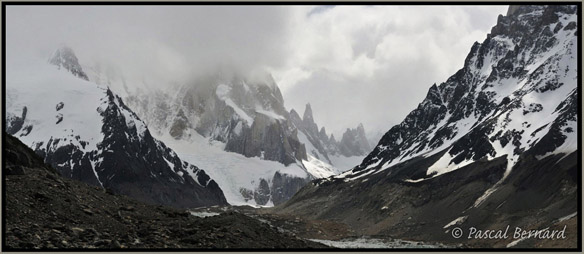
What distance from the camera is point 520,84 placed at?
7397 inches

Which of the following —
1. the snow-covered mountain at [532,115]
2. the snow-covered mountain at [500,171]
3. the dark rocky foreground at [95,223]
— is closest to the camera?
the dark rocky foreground at [95,223]

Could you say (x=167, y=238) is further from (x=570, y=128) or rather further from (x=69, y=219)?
(x=570, y=128)

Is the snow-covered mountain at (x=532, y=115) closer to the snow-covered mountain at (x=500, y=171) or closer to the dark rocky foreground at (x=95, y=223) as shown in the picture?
the snow-covered mountain at (x=500, y=171)

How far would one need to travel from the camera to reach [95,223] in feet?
152

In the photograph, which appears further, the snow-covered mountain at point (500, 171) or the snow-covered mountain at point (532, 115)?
the snow-covered mountain at point (532, 115)

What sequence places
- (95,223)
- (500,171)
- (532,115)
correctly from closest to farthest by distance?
1. (95,223)
2. (500,171)
3. (532,115)

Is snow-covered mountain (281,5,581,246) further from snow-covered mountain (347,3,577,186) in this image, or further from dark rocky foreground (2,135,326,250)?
dark rocky foreground (2,135,326,250)

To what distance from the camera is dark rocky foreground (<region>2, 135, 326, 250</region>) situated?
1603 inches

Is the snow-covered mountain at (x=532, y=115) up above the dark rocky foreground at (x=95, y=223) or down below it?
above

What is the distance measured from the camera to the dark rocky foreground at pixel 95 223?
40.7 m

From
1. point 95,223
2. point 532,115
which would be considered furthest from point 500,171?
point 95,223

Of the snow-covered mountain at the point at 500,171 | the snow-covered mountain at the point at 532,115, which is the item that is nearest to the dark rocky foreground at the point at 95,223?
the snow-covered mountain at the point at 500,171

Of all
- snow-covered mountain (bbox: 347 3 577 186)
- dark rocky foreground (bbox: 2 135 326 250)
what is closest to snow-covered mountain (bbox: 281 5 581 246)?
snow-covered mountain (bbox: 347 3 577 186)

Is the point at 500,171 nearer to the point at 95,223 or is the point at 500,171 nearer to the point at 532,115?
the point at 532,115
